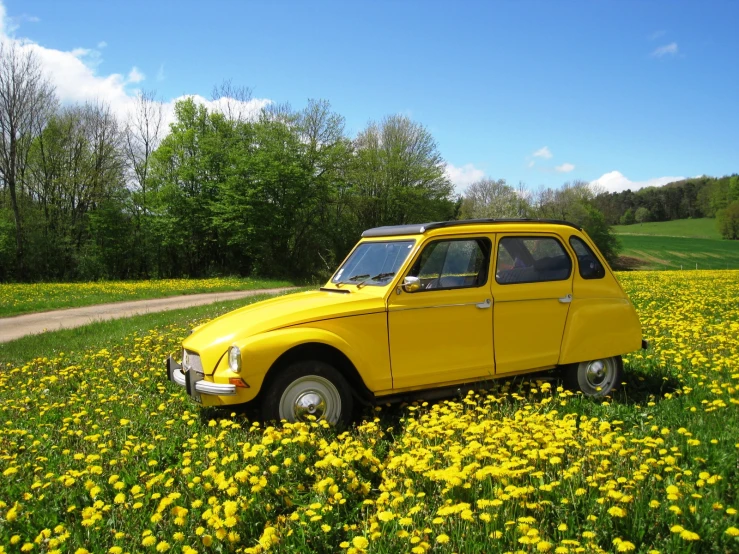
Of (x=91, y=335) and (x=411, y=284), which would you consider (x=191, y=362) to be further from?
(x=91, y=335)

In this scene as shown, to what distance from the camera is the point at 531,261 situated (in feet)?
18.9

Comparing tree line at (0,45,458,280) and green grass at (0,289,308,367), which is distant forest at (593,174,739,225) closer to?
tree line at (0,45,458,280)

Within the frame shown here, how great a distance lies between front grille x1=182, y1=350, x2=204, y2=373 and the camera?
4811 millimetres

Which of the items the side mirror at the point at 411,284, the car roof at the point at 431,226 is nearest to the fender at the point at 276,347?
the side mirror at the point at 411,284

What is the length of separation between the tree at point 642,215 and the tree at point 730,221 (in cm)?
1916

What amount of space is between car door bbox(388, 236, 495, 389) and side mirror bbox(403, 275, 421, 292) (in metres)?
0.05

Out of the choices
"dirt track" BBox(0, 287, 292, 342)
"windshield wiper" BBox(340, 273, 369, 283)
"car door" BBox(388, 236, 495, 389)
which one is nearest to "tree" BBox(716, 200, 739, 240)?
"dirt track" BBox(0, 287, 292, 342)

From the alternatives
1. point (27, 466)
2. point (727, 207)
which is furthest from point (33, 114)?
point (727, 207)

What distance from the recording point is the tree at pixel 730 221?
273ft

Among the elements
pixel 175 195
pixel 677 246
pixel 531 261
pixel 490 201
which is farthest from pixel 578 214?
pixel 531 261

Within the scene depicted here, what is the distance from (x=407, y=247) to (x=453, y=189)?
48001 millimetres

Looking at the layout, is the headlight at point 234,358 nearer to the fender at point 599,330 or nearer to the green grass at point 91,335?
the fender at point 599,330

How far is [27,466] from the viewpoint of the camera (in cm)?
417

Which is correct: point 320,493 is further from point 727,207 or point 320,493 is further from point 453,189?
point 727,207
